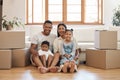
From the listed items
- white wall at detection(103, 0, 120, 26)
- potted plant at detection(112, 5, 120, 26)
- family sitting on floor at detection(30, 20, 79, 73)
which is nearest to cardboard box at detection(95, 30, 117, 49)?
family sitting on floor at detection(30, 20, 79, 73)

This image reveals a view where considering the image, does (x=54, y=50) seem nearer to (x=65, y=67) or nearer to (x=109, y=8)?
(x=65, y=67)

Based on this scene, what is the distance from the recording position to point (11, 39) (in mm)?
3859

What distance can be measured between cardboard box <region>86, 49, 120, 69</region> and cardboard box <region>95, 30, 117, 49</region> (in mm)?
94

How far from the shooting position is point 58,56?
12.2 feet

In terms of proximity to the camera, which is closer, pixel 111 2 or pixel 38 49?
pixel 38 49

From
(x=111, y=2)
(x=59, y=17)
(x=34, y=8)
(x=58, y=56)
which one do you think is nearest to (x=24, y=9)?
(x=34, y=8)

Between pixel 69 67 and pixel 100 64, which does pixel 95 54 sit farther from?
pixel 69 67

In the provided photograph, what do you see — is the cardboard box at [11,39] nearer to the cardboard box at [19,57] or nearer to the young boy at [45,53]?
the cardboard box at [19,57]

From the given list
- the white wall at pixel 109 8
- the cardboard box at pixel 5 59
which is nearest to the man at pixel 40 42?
the cardboard box at pixel 5 59

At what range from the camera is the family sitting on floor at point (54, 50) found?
11.8 ft

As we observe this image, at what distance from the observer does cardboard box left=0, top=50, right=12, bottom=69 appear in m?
3.59

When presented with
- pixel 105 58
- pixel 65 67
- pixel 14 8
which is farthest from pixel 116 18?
pixel 65 67

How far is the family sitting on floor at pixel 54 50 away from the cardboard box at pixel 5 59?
0.40 metres

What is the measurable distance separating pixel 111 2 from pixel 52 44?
10.2 feet
